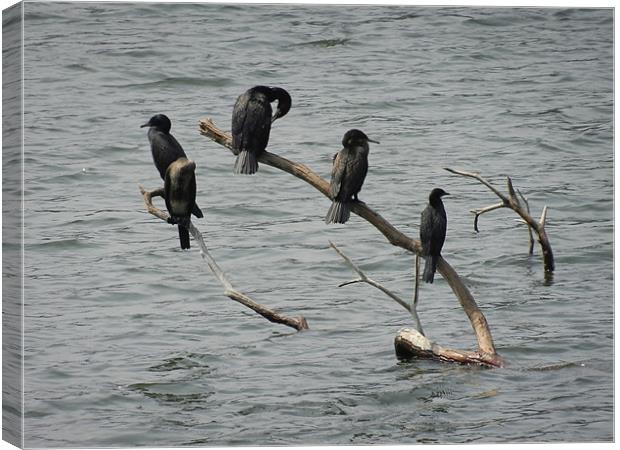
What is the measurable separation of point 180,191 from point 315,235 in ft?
4.58

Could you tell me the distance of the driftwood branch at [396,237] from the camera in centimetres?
807

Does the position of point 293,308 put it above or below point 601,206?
below

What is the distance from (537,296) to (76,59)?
3115 mm

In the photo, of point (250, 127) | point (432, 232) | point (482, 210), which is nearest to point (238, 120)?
point (250, 127)

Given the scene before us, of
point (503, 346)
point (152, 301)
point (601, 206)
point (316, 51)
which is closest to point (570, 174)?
point (601, 206)

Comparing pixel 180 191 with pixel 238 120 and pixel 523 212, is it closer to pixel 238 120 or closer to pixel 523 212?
pixel 238 120

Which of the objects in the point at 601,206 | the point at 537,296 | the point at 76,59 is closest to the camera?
the point at 76,59

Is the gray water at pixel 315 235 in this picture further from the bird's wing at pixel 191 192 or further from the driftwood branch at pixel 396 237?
the bird's wing at pixel 191 192

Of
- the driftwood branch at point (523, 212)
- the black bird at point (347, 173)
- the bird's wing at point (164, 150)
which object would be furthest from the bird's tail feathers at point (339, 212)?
the bird's wing at point (164, 150)

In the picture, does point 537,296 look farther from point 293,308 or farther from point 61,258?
point 61,258

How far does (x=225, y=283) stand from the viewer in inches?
324

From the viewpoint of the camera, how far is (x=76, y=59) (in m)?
8.03

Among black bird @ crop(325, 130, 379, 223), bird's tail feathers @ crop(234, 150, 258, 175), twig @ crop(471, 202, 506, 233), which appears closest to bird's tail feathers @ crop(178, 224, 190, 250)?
bird's tail feathers @ crop(234, 150, 258, 175)

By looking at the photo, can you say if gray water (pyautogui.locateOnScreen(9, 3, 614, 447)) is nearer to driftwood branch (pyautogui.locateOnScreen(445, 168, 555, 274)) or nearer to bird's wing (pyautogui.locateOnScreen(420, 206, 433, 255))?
driftwood branch (pyautogui.locateOnScreen(445, 168, 555, 274))
